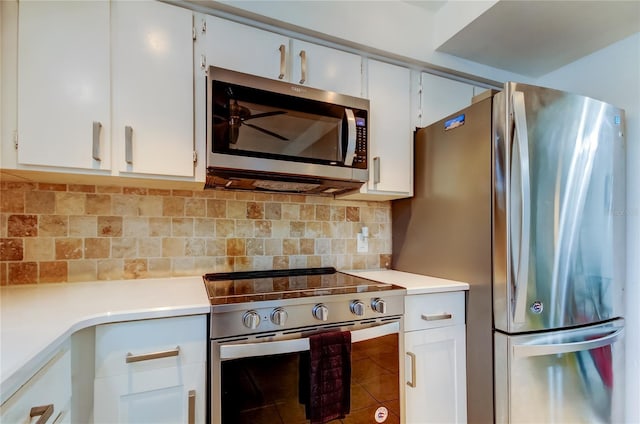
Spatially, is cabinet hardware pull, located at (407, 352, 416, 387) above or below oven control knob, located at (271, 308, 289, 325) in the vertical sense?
below

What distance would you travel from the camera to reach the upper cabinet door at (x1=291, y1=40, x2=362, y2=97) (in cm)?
154

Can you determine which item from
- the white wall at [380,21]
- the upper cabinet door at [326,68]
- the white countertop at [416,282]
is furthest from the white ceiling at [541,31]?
the white countertop at [416,282]

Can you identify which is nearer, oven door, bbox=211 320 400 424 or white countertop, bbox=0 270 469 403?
white countertop, bbox=0 270 469 403

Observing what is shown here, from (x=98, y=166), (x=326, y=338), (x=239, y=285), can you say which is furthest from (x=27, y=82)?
(x=326, y=338)

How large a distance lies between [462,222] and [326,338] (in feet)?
2.93

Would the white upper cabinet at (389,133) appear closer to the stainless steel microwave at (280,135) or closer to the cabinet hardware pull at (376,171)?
the cabinet hardware pull at (376,171)

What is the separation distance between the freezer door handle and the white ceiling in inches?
62.7

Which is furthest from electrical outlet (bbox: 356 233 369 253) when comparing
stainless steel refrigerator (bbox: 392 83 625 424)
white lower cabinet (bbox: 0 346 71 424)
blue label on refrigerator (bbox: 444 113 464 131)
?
white lower cabinet (bbox: 0 346 71 424)

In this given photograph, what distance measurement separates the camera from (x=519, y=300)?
4.29 feet

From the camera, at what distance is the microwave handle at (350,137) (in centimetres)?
151

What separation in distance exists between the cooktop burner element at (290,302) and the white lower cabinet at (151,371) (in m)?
0.11

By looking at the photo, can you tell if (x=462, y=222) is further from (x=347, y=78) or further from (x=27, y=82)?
(x=27, y=82)

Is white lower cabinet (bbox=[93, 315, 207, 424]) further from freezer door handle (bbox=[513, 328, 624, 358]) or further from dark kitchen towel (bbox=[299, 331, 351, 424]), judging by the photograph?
freezer door handle (bbox=[513, 328, 624, 358])

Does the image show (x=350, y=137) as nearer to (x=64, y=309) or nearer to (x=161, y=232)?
(x=161, y=232)
